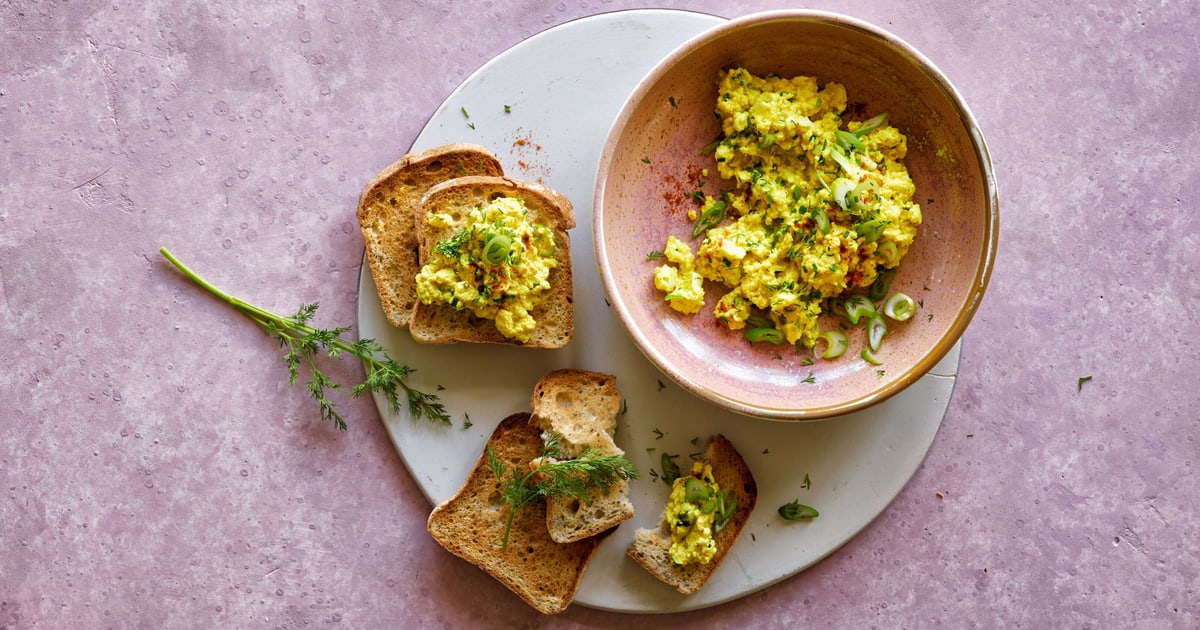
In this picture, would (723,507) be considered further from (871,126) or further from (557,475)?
(871,126)

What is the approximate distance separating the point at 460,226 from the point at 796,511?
1.32 meters

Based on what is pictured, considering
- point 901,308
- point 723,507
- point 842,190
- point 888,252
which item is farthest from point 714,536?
point 842,190

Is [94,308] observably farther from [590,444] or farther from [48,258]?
[590,444]

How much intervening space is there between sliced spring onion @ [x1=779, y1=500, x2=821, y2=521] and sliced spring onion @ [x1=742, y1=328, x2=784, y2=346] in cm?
51

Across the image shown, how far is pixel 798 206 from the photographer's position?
2400 mm

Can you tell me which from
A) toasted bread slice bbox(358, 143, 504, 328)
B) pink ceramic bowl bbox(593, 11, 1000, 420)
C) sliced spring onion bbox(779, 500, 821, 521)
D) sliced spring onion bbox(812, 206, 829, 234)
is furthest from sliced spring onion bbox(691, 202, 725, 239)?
sliced spring onion bbox(779, 500, 821, 521)

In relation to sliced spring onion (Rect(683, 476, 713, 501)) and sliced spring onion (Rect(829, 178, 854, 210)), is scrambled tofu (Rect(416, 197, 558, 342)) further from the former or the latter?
sliced spring onion (Rect(829, 178, 854, 210))

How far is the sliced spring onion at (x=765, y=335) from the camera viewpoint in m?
2.48

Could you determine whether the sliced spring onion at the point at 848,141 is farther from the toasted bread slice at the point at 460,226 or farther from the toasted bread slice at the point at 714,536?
the toasted bread slice at the point at 714,536

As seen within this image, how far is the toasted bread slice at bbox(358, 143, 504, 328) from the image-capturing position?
99.7 inches

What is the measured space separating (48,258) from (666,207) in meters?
2.00

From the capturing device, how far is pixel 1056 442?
2760 mm

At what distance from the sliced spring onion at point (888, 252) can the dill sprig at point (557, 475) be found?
941 mm

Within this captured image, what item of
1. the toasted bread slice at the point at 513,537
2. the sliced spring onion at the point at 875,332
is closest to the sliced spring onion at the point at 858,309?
the sliced spring onion at the point at 875,332
